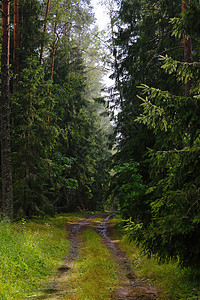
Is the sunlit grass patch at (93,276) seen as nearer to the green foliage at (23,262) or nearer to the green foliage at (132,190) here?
the green foliage at (23,262)

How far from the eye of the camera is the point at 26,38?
57.1 ft

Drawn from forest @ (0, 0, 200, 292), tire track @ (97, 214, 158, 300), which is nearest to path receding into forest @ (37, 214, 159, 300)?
tire track @ (97, 214, 158, 300)

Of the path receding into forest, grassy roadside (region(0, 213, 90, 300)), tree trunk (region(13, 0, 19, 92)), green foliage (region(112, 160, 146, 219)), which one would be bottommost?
the path receding into forest

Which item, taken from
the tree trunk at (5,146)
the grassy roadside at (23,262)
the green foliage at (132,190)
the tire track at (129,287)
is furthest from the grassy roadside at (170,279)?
the tree trunk at (5,146)

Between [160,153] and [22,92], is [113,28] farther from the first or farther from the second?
[160,153]

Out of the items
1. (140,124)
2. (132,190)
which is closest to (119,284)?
(132,190)

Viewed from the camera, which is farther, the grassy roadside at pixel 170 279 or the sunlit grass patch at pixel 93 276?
the sunlit grass patch at pixel 93 276

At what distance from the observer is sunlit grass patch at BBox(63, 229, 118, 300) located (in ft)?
20.9

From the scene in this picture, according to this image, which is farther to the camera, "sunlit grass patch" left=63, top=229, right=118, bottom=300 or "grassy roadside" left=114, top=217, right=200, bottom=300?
"sunlit grass patch" left=63, top=229, right=118, bottom=300

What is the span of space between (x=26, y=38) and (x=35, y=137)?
7234mm

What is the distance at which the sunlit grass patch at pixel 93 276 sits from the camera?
6.38m

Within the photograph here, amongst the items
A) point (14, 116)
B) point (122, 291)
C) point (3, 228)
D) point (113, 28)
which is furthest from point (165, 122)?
point (113, 28)

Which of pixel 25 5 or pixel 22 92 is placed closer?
pixel 22 92

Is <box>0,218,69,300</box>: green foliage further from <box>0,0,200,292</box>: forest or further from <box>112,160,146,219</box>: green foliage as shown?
<box>112,160,146,219</box>: green foliage
